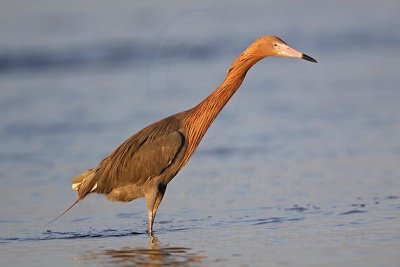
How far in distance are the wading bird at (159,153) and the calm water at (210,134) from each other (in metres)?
0.46

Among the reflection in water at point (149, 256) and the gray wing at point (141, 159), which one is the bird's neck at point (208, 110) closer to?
the gray wing at point (141, 159)

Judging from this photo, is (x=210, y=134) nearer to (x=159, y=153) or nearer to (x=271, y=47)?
(x=159, y=153)

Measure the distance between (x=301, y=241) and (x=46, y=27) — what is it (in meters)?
20.6

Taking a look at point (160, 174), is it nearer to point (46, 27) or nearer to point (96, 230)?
point (96, 230)

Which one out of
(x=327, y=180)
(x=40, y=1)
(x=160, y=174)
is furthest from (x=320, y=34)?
(x=160, y=174)

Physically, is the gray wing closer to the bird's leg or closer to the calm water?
the bird's leg

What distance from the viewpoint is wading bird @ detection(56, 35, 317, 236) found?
10930mm

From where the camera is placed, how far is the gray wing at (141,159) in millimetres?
10953

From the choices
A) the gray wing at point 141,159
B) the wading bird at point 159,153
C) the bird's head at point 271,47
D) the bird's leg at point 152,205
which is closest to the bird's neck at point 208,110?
the wading bird at point 159,153

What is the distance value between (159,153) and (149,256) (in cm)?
167

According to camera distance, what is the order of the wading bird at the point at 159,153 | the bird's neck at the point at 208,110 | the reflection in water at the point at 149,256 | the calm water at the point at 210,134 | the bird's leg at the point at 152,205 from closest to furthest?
1. the reflection in water at the point at 149,256
2. the calm water at the point at 210,134
3. the bird's leg at the point at 152,205
4. the wading bird at the point at 159,153
5. the bird's neck at the point at 208,110

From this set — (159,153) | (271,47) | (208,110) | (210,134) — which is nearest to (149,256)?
(159,153)

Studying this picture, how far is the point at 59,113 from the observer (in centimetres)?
1806

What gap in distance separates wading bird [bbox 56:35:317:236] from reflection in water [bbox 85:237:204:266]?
35.7 inches
